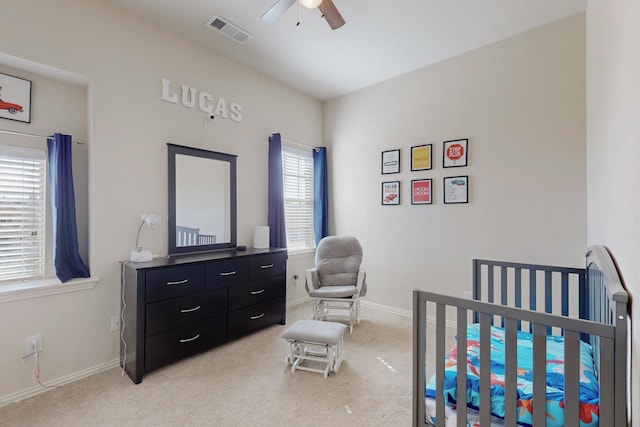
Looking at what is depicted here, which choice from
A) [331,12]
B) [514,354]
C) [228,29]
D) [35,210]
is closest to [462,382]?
[514,354]

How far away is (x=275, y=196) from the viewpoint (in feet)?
12.2

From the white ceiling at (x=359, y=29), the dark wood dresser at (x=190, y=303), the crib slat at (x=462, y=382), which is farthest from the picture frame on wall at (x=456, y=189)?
the crib slat at (x=462, y=382)

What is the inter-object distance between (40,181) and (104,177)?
0.42 meters

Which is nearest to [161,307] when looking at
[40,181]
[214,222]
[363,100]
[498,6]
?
[214,222]

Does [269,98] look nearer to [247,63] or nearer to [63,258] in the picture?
[247,63]

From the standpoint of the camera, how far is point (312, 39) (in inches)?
116

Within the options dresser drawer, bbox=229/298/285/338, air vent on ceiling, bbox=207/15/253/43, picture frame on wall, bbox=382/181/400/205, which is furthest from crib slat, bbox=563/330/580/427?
air vent on ceiling, bbox=207/15/253/43

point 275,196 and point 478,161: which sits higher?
point 478,161

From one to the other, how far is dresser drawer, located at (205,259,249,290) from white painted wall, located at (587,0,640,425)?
2584 millimetres

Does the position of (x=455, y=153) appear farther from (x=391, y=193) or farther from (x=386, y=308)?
(x=386, y=308)

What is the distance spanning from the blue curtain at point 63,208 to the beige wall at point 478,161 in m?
3.00

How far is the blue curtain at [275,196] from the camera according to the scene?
12.2 feet

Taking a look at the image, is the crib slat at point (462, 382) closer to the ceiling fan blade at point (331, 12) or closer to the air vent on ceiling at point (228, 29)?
the ceiling fan blade at point (331, 12)

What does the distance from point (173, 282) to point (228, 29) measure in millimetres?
2296
